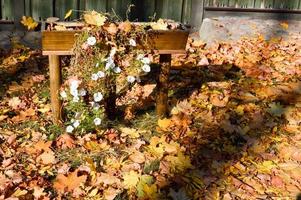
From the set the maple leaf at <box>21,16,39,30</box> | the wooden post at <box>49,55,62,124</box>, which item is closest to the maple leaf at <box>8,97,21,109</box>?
the wooden post at <box>49,55,62,124</box>

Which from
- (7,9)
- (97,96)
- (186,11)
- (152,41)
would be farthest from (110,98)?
(186,11)

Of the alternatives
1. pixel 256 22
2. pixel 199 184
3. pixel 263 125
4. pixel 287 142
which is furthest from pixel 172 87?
pixel 256 22

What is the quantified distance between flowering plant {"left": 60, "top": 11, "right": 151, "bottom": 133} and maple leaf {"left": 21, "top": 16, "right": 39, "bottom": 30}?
2.68 metres

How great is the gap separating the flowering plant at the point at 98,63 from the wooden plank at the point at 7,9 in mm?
3068

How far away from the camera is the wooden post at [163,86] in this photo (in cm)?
467

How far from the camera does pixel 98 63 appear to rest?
426 cm

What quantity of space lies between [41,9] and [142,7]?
5.15 ft

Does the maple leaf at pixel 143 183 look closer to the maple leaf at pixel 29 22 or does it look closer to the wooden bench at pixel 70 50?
the wooden bench at pixel 70 50

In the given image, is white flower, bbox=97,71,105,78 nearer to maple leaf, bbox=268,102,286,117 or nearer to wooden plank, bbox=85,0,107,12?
maple leaf, bbox=268,102,286,117

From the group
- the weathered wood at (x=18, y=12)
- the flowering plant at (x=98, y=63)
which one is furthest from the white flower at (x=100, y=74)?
the weathered wood at (x=18, y=12)

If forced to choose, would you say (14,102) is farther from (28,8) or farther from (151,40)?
(28,8)

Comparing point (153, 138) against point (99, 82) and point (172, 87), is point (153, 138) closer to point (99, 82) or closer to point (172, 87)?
point (99, 82)

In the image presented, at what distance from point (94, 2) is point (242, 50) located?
240 centimetres

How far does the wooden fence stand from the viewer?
23.0 feet
